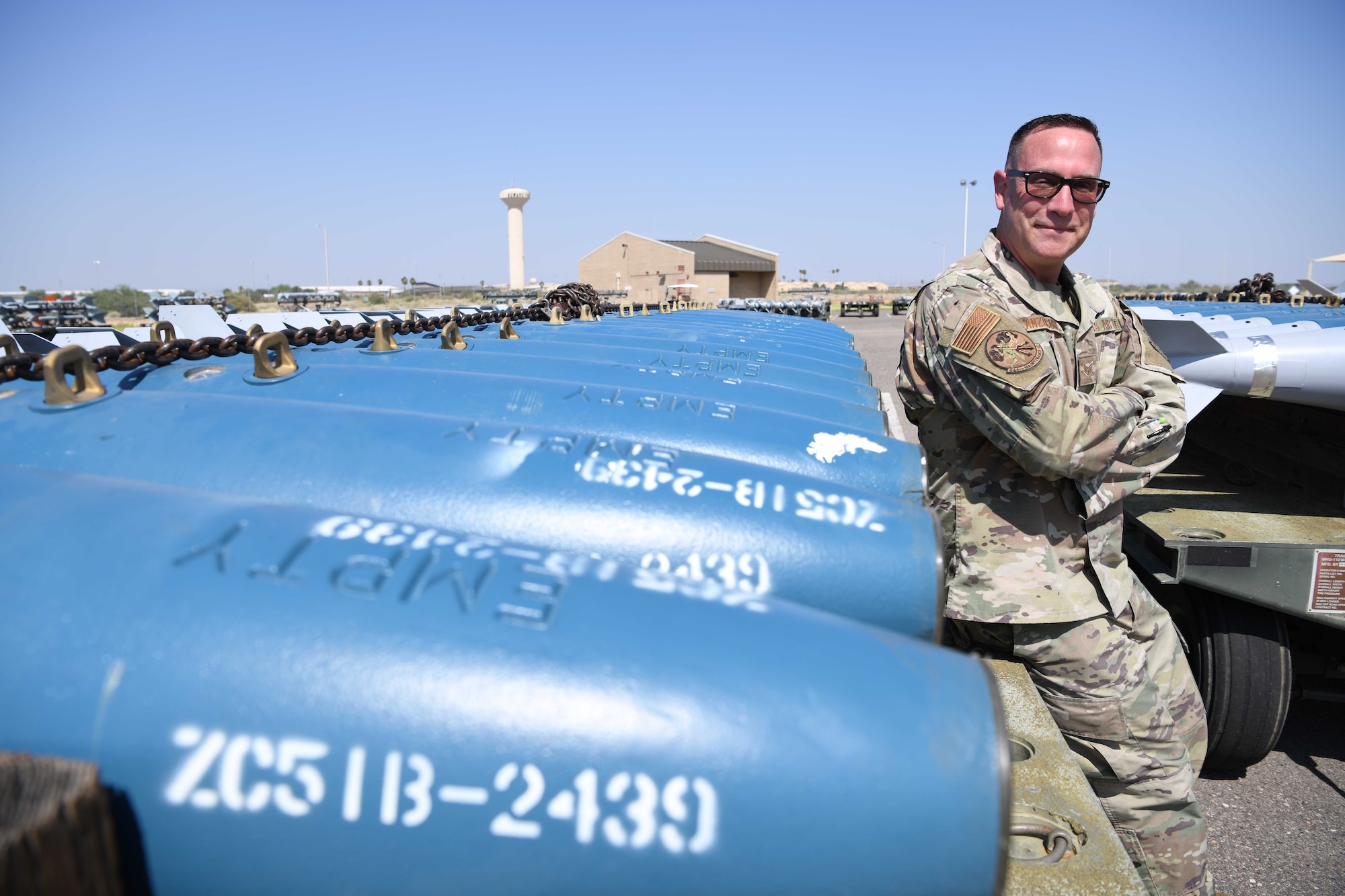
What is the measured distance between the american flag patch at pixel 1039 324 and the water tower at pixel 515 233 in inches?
3661

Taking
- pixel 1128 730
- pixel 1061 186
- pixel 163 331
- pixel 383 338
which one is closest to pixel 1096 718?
pixel 1128 730

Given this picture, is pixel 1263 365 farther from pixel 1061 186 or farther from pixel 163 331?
pixel 163 331

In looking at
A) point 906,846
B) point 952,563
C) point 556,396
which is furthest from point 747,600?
point 556,396

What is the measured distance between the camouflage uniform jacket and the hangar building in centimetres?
5526

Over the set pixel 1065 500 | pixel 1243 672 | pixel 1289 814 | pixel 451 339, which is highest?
pixel 451 339

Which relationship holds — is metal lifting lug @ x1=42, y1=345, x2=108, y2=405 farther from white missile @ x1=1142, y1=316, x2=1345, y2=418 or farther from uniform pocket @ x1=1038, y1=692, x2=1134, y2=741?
white missile @ x1=1142, y1=316, x2=1345, y2=418

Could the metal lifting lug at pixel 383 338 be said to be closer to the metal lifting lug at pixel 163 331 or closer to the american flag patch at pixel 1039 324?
→ the metal lifting lug at pixel 163 331

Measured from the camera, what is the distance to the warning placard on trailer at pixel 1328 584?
3133 millimetres

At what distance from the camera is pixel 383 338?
155 inches

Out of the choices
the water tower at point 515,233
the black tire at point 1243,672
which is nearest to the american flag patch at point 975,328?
the black tire at point 1243,672

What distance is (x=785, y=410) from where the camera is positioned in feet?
12.1

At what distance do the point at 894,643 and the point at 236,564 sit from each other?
1.10m

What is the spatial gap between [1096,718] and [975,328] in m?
1.26

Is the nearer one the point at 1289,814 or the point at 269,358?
the point at 269,358
